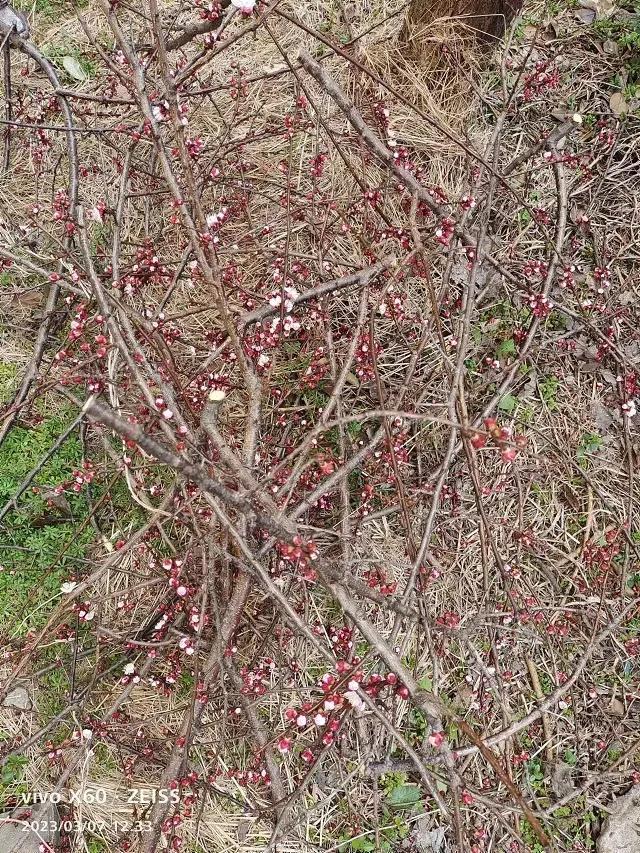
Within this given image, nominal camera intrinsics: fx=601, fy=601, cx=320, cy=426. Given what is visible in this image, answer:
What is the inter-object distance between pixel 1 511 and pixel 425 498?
1897 mm

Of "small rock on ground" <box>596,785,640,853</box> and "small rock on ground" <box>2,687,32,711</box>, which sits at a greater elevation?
"small rock on ground" <box>2,687,32,711</box>

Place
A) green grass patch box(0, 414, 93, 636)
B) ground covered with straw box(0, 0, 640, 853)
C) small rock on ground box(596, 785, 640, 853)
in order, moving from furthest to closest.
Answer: green grass patch box(0, 414, 93, 636)
small rock on ground box(596, 785, 640, 853)
ground covered with straw box(0, 0, 640, 853)

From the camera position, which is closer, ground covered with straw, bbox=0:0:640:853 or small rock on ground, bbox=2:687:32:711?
ground covered with straw, bbox=0:0:640:853

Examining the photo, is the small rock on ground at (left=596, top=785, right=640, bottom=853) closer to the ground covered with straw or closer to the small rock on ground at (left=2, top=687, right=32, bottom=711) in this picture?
the ground covered with straw

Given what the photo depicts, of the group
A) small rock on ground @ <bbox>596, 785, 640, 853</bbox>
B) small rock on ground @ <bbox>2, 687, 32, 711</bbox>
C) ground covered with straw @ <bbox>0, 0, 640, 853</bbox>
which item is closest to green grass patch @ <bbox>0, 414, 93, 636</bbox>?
ground covered with straw @ <bbox>0, 0, 640, 853</bbox>

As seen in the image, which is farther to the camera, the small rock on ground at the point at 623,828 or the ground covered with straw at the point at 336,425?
the small rock on ground at the point at 623,828

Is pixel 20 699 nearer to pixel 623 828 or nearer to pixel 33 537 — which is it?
pixel 33 537

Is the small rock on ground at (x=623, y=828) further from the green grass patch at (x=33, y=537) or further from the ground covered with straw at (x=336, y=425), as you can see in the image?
the green grass patch at (x=33, y=537)

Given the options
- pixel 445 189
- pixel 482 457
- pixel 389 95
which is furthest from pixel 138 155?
pixel 482 457

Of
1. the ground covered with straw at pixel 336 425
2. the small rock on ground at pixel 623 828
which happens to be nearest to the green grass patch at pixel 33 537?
the ground covered with straw at pixel 336 425

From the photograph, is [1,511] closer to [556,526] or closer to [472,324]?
[472,324]

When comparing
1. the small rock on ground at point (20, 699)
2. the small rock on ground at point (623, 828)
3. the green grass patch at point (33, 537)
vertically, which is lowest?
the small rock on ground at point (623, 828)

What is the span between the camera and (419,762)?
1699 millimetres

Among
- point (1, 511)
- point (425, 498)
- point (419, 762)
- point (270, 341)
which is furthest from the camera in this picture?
point (425, 498)
